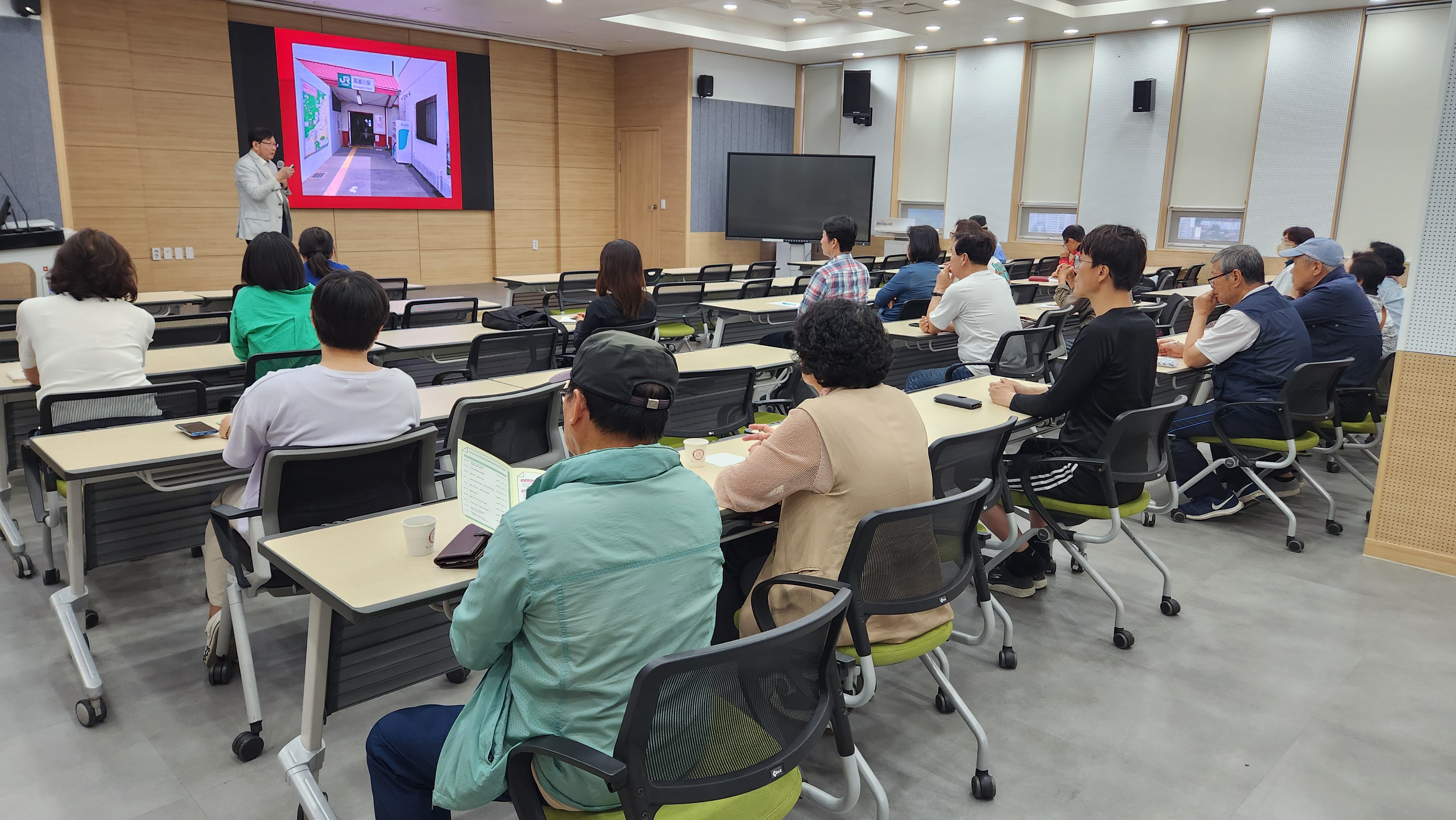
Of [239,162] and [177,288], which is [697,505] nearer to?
[239,162]

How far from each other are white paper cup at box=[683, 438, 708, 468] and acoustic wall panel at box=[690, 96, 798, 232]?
10.6m

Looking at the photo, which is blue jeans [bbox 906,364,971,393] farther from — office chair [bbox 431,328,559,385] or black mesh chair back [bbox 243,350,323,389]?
black mesh chair back [bbox 243,350,323,389]

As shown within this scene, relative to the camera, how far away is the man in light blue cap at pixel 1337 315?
4.92 metres

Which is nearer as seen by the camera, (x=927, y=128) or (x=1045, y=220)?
(x=1045, y=220)

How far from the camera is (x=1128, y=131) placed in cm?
1082

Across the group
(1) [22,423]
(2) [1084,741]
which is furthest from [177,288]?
(2) [1084,741]

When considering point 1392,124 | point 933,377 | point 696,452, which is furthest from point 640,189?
point 696,452

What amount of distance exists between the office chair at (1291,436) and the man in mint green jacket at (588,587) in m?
3.45

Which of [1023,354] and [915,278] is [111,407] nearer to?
[1023,354]

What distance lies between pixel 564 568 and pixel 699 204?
12.3m

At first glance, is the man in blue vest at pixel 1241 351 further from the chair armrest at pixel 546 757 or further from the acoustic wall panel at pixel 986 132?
the acoustic wall panel at pixel 986 132

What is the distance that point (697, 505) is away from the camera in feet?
5.03

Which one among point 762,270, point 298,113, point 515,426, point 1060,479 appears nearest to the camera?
point 515,426

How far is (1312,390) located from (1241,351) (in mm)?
361
